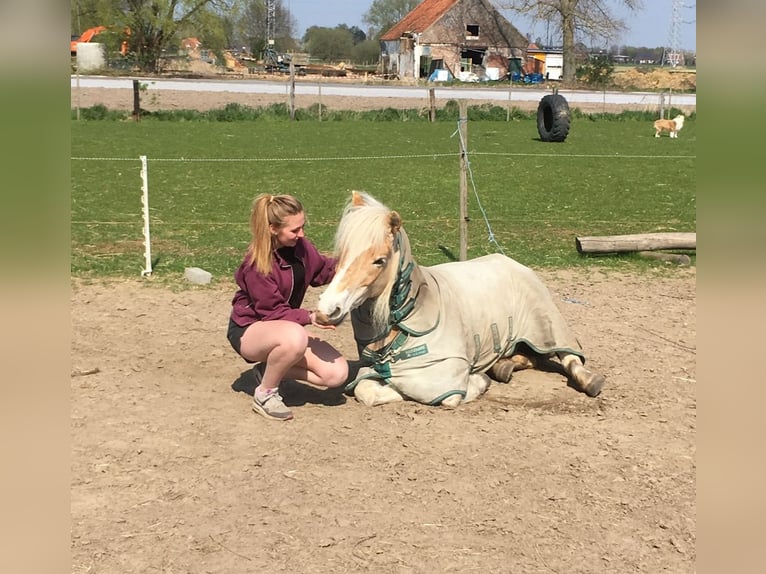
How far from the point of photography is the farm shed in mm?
58469

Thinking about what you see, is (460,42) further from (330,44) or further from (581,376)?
(581,376)


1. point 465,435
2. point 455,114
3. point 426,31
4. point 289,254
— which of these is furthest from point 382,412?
point 426,31

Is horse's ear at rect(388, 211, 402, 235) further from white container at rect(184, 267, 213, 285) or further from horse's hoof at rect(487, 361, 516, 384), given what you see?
white container at rect(184, 267, 213, 285)

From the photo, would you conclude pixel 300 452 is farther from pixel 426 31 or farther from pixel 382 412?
pixel 426 31

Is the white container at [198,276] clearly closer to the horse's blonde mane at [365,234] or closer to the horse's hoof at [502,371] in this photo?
the horse's hoof at [502,371]

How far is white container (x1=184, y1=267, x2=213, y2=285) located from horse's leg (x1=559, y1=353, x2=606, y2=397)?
3.59 metres

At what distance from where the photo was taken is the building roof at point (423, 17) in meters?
59.0

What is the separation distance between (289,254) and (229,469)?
119 centimetres

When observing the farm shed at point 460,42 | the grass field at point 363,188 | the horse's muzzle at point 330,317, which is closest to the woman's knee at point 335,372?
the horse's muzzle at point 330,317

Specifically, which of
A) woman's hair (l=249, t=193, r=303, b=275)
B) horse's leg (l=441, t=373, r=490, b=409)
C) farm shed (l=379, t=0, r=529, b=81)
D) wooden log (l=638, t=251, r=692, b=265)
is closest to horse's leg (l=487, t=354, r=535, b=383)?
horse's leg (l=441, t=373, r=490, b=409)

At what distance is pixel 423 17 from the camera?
203 feet

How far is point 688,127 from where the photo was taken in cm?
2883

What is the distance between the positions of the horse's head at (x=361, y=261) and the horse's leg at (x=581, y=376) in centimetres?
138

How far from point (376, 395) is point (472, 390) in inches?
22.0
